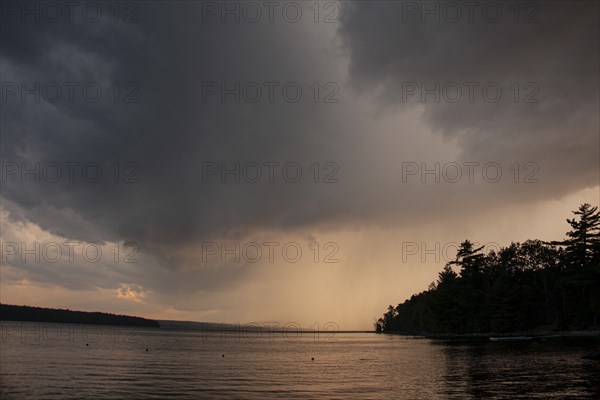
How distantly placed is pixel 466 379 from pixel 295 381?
A: 19.5 metres

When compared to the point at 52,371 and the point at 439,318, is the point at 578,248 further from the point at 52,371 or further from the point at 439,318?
the point at 52,371

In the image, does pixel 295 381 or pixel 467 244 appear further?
pixel 467 244

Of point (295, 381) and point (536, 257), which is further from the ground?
point (536, 257)

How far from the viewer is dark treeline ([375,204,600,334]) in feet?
436

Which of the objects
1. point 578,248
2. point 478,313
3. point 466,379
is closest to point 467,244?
point 478,313

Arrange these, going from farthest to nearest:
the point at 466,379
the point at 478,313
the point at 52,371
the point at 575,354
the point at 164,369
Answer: the point at 478,313 → the point at 575,354 → the point at 164,369 → the point at 52,371 → the point at 466,379

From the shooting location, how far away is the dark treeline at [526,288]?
436 ft

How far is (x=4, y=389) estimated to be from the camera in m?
42.6

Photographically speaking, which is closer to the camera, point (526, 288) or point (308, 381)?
point (308, 381)

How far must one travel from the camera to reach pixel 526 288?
150m

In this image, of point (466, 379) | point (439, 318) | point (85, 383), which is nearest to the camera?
point (85, 383)

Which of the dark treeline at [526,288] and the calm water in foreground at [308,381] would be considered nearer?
the calm water in foreground at [308,381]

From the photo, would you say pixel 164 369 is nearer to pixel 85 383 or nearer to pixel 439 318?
pixel 85 383

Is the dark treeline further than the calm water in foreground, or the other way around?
the dark treeline
